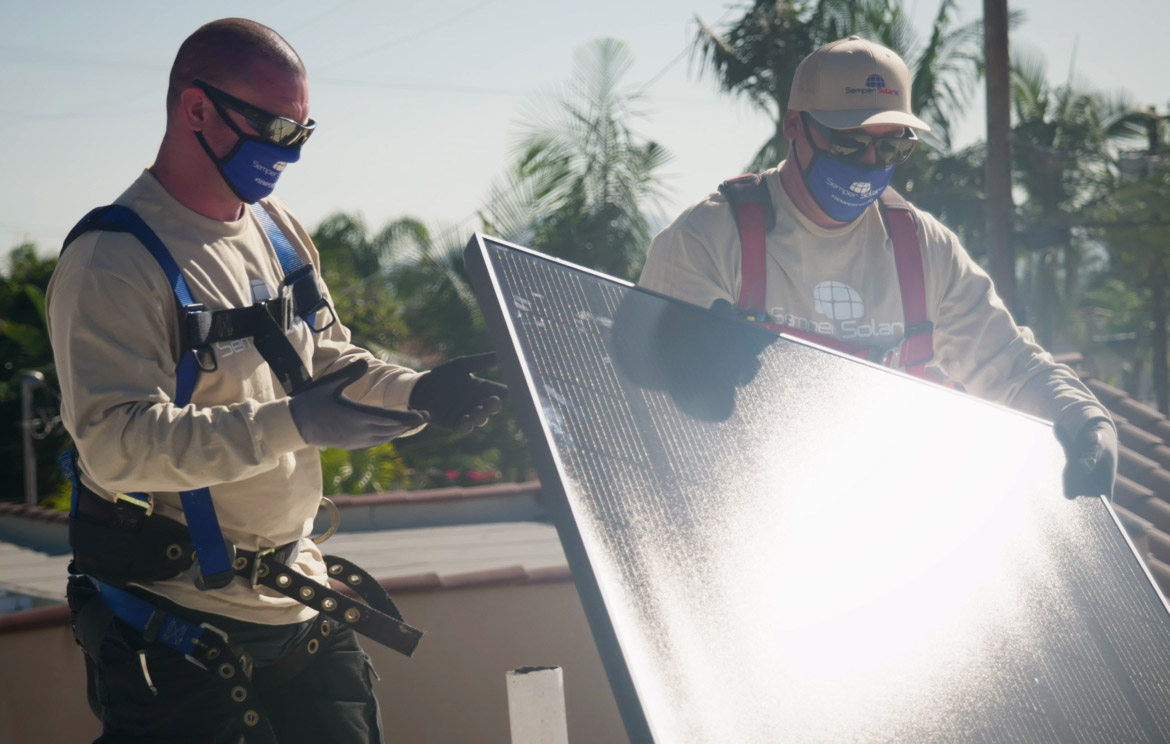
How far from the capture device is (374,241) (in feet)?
86.0

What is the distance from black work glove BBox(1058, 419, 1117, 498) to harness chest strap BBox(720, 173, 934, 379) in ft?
2.15

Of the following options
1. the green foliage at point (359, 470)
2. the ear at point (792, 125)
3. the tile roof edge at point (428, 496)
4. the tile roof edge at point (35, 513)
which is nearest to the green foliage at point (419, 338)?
the green foliage at point (359, 470)

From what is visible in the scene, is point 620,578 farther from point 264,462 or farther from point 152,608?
point 152,608

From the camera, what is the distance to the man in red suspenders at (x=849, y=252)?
2.54m

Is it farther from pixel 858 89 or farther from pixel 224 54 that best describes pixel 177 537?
pixel 858 89

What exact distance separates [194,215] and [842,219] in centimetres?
144

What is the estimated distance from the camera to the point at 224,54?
6.55 ft

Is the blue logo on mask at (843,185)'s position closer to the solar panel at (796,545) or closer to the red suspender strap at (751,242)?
the red suspender strap at (751,242)

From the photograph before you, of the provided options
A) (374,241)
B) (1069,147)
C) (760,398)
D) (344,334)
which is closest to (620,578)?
(760,398)

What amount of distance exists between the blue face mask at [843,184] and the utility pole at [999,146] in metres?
10.4

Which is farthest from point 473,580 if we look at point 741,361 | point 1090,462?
point 741,361

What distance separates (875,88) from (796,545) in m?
1.66

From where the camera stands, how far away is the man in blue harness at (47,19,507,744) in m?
1.74

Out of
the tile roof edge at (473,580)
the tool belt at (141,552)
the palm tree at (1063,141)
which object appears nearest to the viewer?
the tool belt at (141,552)
